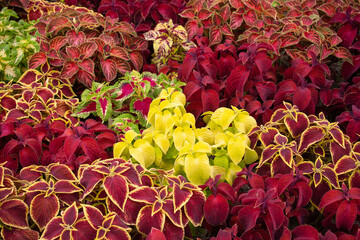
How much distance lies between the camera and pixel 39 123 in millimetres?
1718

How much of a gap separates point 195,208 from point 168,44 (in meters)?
1.18

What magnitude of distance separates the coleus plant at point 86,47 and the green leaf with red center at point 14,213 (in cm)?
95

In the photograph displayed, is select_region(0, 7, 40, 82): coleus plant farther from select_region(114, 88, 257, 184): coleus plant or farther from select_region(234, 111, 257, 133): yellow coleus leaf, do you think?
select_region(234, 111, 257, 133): yellow coleus leaf

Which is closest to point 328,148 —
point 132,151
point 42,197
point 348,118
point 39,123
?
point 348,118

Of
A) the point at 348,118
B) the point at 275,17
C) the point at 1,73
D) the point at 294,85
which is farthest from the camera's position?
the point at 275,17

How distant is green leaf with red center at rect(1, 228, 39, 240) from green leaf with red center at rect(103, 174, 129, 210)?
25 centimetres

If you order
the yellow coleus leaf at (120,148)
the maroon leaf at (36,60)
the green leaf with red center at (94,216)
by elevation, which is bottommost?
the yellow coleus leaf at (120,148)

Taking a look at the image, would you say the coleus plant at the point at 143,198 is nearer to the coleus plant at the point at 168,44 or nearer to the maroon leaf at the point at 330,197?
the maroon leaf at the point at 330,197

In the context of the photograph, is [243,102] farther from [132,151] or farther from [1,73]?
[1,73]

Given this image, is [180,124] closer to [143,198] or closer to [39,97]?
[143,198]

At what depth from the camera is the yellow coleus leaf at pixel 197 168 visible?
4.65 feet

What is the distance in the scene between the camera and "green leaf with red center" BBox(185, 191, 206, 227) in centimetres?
123

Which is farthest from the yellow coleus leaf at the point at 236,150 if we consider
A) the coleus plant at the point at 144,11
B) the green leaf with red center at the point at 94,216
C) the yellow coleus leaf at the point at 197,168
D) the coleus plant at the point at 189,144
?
the coleus plant at the point at 144,11

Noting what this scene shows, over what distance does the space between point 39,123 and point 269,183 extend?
101cm
